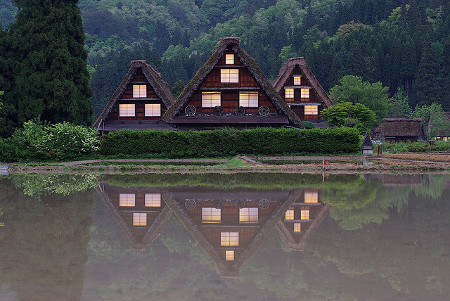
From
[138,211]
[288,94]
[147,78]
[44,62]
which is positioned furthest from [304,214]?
[288,94]

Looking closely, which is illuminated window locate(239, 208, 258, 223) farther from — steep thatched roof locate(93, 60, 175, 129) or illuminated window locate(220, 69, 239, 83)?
steep thatched roof locate(93, 60, 175, 129)

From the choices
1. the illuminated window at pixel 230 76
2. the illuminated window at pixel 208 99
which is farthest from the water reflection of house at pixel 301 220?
the illuminated window at pixel 208 99

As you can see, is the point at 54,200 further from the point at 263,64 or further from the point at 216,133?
the point at 263,64

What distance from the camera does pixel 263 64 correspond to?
142 metres

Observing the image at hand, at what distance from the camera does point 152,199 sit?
2025 cm

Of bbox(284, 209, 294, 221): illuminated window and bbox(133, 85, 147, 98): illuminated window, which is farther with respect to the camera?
bbox(133, 85, 147, 98): illuminated window

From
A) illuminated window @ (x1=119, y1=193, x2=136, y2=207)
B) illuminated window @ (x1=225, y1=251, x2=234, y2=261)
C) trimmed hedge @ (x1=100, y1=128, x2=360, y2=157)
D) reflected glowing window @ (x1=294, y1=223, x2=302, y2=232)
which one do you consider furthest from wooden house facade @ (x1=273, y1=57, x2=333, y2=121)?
illuminated window @ (x1=225, y1=251, x2=234, y2=261)

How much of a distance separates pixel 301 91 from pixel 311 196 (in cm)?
4763

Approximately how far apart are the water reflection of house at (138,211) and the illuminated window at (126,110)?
109ft

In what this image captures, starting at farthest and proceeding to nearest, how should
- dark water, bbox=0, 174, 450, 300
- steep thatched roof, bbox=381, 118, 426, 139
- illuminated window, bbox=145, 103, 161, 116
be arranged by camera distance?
steep thatched roof, bbox=381, 118, 426, 139 < illuminated window, bbox=145, 103, 161, 116 < dark water, bbox=0, 174, 450, 300

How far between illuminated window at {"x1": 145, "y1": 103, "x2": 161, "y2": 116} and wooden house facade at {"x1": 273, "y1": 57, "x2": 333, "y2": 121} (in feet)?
53.1

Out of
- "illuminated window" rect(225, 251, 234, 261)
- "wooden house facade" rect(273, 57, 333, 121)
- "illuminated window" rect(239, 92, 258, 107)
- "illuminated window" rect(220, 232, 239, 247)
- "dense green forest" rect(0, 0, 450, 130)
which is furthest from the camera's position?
"dense green forest" rect(0, 0, 450, 130)

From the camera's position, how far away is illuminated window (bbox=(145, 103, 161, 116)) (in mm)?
57125

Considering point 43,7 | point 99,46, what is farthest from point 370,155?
point 99,46
